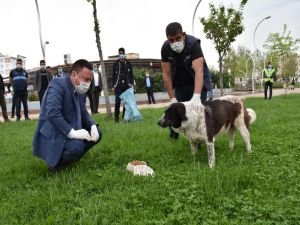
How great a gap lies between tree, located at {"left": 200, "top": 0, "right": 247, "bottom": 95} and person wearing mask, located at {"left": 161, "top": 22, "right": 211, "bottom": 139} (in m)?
13.6

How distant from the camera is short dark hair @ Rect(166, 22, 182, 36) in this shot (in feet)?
19.4

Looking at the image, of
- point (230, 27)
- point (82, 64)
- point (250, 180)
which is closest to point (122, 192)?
point (250, 180)

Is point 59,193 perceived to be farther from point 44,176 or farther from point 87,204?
point 44,176

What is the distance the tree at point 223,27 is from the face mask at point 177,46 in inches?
560

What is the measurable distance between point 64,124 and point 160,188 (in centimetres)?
154

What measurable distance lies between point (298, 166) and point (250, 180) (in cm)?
98

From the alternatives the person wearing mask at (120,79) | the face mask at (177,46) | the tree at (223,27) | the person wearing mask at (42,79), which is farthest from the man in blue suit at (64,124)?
the tree at (223,27)

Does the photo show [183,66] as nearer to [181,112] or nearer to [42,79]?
[181,112]

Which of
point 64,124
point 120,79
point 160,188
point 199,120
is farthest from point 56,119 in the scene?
point 120,79

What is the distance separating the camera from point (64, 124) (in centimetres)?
509

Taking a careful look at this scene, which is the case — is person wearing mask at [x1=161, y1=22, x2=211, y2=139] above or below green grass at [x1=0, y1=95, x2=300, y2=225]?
above

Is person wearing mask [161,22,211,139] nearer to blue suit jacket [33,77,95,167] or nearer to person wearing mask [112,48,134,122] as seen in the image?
blue suit jacket [33,77,95,167]

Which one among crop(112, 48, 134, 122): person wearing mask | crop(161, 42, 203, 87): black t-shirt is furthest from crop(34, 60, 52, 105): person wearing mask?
crop(161, 42, 203, 87): black t-shirt

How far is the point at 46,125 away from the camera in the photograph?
533 centimetres
